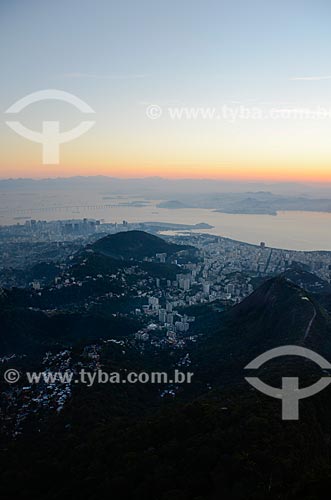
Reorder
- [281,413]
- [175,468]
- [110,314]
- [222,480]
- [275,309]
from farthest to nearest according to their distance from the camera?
[110,314] < [275,309] < [281,413] < [175,468] < [222,480]

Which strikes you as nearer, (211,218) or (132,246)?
(132,246)

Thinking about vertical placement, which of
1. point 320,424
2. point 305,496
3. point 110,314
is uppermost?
point 305,496

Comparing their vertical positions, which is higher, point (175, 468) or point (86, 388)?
point (175, 468)

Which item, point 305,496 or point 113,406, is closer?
point 305,496

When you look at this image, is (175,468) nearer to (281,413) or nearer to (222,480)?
(222,480)

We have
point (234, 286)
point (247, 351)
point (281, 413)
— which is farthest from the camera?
point (234, 286)

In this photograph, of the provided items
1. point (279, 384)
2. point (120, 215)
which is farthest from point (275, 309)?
point (120, 215)

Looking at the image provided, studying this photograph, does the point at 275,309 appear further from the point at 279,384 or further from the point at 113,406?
the point at 113,406

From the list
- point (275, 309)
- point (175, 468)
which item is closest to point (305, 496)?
point (175, 468)

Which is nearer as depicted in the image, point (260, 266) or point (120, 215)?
point (260, 266)
